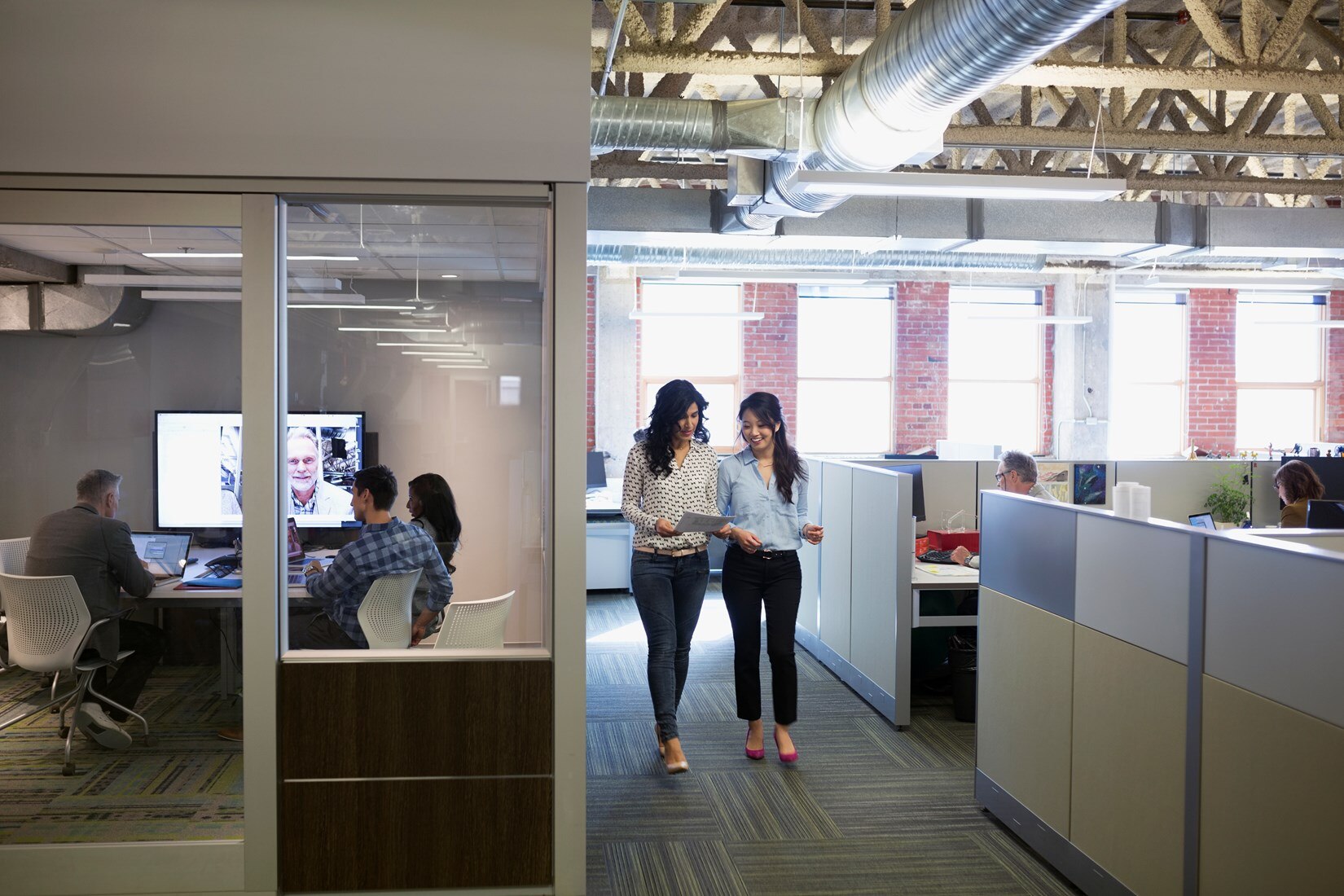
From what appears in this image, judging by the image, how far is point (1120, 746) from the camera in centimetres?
262

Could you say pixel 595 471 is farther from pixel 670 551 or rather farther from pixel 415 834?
pixel 415 834

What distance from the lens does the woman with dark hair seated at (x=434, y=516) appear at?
8.78 feet

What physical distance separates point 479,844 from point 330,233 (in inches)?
65.3

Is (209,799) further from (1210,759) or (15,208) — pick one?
(1210,759)

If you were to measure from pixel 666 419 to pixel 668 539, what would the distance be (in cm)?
44

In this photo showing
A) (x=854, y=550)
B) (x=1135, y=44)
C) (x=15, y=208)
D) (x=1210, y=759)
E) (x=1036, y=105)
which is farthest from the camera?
(x=1036, y=105)

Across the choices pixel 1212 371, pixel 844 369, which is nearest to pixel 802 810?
pixel 844 369

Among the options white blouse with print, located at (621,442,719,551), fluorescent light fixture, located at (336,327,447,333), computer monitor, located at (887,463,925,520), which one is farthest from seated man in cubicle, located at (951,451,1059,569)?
fluorescent light fixture, located at (336,327,447,333)

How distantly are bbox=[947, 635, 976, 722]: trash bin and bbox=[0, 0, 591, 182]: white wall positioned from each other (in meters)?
3.03

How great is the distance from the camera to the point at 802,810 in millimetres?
3441

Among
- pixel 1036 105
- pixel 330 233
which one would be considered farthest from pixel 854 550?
pixel 1036 105

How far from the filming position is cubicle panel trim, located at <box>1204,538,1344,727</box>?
1.92 meters

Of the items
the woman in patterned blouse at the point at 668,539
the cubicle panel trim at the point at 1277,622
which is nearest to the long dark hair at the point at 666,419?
the woman in patterned blouse at the point at 668,539

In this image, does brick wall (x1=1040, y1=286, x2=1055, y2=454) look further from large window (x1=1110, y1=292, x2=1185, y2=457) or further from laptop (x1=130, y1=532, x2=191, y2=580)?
laptop (x1=130, y1=532, x2=191, y2=580)
